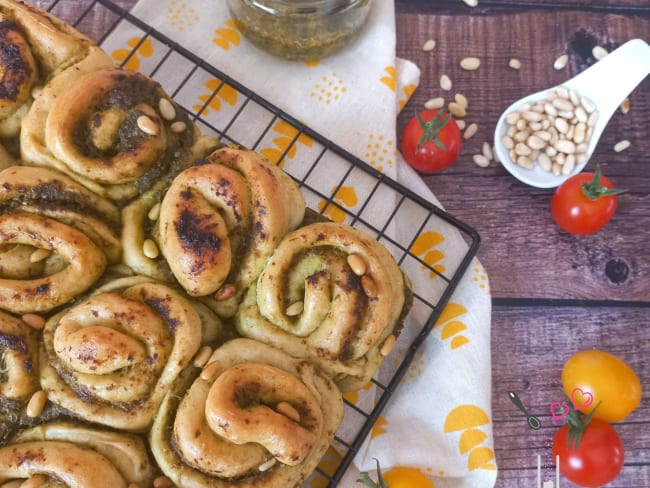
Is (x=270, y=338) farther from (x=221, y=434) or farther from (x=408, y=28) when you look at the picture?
(x=408, y=28)

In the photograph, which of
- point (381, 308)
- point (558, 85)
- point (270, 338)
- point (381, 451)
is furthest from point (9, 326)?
point (558, 85)

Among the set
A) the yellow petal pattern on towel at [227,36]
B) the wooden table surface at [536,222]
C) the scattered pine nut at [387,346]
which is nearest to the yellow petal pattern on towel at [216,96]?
the yellow petal pattern on towel at [227,36]

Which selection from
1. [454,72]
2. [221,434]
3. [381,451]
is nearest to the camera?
[221,434]

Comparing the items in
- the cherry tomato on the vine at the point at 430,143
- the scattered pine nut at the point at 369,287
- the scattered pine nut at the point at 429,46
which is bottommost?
the scattered pine nut at the point at 369,287

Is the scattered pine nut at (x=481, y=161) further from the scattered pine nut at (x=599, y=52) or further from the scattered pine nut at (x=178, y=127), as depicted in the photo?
the scattered pine nut at (x=178, y=127)

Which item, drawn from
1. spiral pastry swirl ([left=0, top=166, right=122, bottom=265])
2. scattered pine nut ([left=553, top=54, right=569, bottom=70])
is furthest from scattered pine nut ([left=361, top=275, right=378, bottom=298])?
scattered pine nut ([left=553, top=54, right=569, bottom=70])
